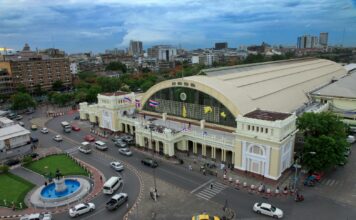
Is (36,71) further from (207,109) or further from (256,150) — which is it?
(256,150)

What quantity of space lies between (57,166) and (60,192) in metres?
11.7

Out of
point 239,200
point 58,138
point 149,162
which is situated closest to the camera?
point 239,200

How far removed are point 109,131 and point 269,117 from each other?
43527 mm

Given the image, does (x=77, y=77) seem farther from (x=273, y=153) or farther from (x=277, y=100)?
(x=273, y=153)

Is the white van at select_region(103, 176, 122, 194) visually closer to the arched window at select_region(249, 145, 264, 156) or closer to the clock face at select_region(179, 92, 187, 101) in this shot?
the arched window at select_region(249, 145, 264, 156)

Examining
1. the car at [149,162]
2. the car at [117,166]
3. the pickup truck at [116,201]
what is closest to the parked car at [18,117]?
the car at [117,166]

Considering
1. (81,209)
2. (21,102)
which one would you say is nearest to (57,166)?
(81,209)

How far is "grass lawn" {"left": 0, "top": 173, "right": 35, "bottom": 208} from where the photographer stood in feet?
140

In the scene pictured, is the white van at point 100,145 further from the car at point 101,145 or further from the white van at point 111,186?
the white van at point 111,186

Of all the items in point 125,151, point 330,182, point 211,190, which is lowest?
point 211,190

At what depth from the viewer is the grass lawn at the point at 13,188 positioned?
42.7m

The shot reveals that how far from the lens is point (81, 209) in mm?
37812

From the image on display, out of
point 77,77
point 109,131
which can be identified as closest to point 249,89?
point 109,131

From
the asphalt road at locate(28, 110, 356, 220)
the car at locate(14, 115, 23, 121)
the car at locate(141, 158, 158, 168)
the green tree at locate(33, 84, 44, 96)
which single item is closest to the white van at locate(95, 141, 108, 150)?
the asphalt road at locate(28, 110, 356, 220)
